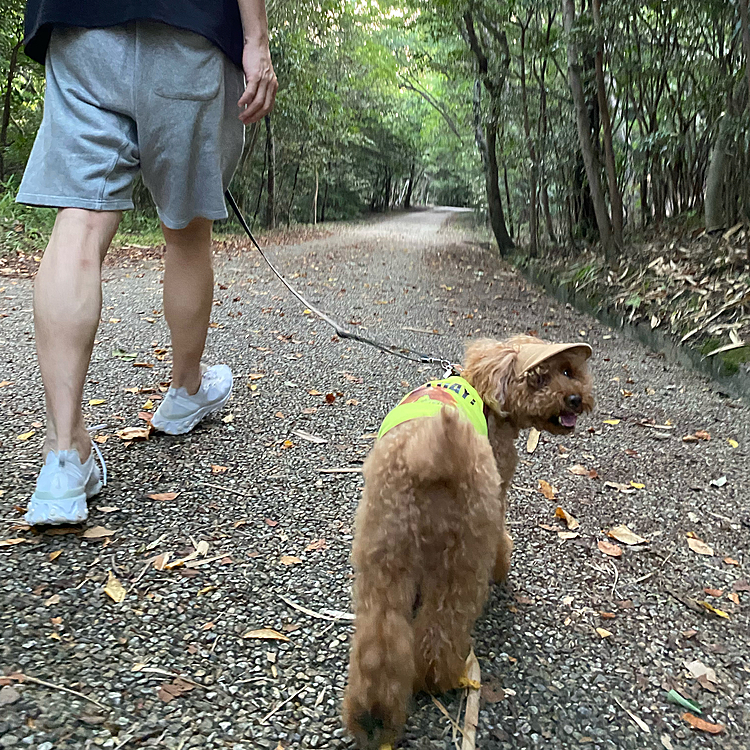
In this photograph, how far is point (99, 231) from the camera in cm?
207

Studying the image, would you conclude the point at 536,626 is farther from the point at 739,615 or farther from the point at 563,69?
the point at 563,69

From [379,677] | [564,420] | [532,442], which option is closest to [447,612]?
[379,677]

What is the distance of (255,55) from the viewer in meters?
2.29

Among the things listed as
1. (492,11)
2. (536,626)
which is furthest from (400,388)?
(492,11)

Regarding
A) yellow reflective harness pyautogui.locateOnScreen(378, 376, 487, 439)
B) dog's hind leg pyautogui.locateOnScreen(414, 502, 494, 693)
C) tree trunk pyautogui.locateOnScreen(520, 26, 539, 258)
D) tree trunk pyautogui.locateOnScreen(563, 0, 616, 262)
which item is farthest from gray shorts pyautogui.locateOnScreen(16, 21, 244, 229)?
tree trunk pyautogui.locateOnScreen(520, 26, 539, 258)

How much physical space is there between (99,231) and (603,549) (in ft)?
7.31

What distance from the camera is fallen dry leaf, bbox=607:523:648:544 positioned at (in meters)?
2.58

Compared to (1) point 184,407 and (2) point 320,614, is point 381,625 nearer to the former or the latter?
(2) point 320,614

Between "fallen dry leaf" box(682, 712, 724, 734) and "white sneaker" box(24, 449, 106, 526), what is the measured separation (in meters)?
1.87

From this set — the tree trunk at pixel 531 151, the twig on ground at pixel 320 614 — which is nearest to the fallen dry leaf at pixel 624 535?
the twig on ground at pixel 320 614

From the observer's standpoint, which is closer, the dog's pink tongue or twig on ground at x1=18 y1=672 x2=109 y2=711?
twig on ground at x1=18 y1=672 x2=109 y2=711

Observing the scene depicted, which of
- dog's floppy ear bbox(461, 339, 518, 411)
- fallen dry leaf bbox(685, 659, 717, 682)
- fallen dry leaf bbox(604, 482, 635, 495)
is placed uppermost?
dog's floppy ear bbox(461, 339, 518, 411)

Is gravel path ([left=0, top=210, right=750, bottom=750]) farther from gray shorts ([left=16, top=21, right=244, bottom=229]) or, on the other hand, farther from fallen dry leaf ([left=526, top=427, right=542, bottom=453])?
gray shorts ([left=16, top=21, right=244, bottom=229])

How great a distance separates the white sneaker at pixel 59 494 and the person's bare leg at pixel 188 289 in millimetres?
848
